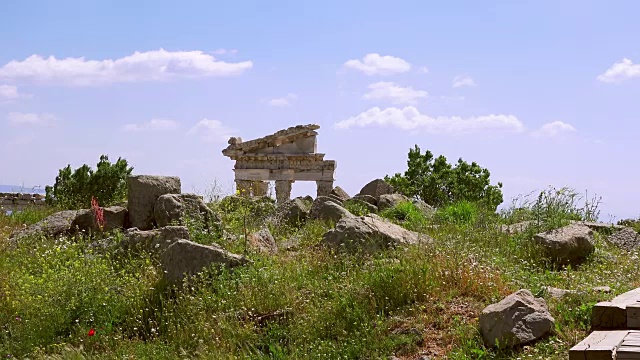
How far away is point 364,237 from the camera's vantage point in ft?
38.1

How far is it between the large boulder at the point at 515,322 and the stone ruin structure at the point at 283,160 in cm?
2491

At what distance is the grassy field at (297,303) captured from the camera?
340 inches

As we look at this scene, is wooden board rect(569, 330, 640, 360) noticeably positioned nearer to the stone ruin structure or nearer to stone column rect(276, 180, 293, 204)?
the stone ruin structure

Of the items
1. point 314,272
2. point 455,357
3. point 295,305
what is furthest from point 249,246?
point 455,357

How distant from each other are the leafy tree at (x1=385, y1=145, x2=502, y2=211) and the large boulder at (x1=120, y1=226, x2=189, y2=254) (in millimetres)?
15591

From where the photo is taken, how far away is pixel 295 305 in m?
9.71

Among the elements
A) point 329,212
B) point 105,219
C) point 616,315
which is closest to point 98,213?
point 105,219

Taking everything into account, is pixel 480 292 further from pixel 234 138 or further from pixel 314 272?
pixel 234 138

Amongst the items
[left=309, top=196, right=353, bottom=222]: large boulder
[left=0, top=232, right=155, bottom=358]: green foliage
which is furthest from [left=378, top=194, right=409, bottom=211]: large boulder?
[left=0, top=232, right=155, bottom=358]: green foliage

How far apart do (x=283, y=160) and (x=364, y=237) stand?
22027 millimetres

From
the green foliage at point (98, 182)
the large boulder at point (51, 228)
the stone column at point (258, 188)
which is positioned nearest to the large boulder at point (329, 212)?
the large boulder at point (51, 228)

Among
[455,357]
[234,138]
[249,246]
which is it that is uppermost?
[234,138]

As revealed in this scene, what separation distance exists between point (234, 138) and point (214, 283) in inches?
941

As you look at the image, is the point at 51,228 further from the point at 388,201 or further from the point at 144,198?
the point at 388,201
